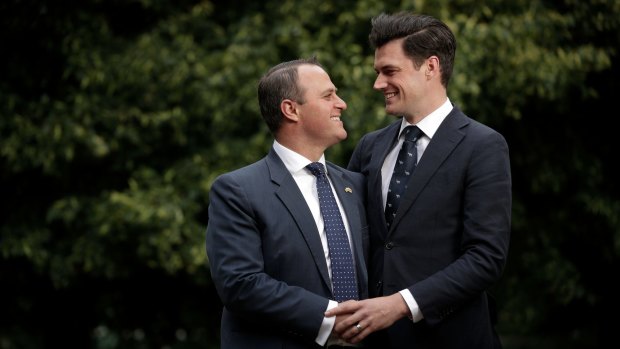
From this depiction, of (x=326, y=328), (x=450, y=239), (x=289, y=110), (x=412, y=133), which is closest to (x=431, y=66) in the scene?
(x=412, y=133)

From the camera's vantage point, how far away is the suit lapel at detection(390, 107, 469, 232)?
3.25m

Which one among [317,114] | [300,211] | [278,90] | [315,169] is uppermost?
[278,90]

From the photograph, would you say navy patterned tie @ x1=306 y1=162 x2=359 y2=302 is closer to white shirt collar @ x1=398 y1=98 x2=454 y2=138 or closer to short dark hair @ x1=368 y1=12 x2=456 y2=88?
white shirt collar @ x1=398 y1=98 x2=454 y2=138

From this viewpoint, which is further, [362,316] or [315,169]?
[315,169]

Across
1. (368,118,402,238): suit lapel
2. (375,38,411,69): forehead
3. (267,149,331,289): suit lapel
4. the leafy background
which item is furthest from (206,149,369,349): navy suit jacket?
the leafy background

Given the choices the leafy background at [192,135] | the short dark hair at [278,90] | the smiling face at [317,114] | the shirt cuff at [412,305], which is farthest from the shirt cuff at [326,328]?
the leafy background at [192,135]

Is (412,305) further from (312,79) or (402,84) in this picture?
(312,79)

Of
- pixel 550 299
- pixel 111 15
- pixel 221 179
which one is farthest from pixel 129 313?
pixel 221 179

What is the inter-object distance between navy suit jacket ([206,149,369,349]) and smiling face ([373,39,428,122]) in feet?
1.53

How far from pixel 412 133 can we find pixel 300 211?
0.56 m

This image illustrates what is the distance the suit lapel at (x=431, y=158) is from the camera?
3250 mm

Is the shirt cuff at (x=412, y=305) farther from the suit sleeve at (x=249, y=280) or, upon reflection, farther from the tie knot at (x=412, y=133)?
the tie knot at (x=412, y=133)

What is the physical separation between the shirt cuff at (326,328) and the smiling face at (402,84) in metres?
0.82

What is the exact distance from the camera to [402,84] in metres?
3.41
